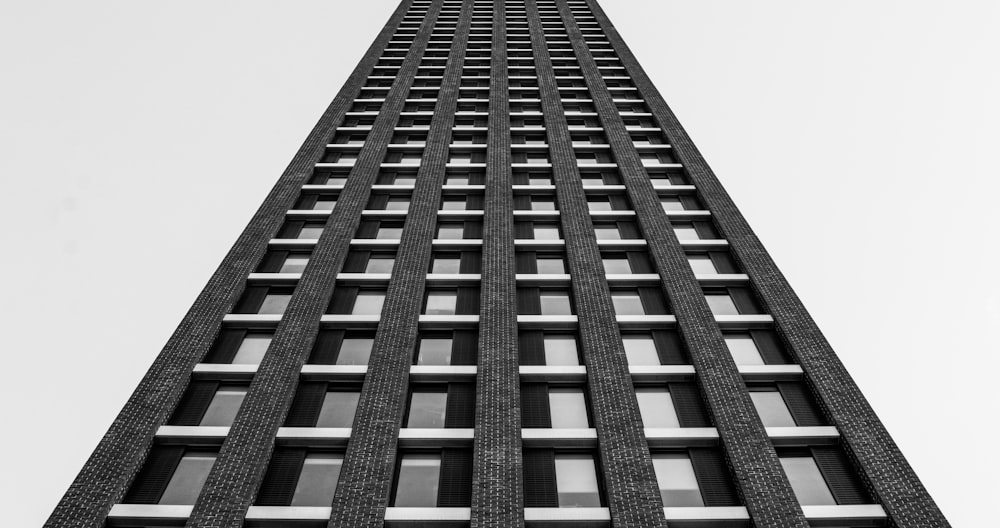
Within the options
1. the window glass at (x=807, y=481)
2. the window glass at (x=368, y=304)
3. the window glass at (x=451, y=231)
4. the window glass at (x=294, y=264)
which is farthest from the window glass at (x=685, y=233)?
the window glass at (x=294, y=264)

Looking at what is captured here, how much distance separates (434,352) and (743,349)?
11852 millimetres

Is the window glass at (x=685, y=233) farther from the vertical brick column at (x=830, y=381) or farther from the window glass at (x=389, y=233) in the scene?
the window glass at (x=389, y=233)

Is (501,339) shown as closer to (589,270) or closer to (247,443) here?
(589,270)

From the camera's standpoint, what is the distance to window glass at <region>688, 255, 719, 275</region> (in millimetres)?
28844

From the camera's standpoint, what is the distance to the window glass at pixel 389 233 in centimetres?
3059

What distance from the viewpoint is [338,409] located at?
2162 centimetres

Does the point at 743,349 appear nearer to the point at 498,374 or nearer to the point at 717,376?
the point at 717,376

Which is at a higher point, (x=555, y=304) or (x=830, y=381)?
(x=555, y=304)

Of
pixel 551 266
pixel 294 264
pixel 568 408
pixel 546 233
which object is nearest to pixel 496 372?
pixel 568 408

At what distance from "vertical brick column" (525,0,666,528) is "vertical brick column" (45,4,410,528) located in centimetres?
1390

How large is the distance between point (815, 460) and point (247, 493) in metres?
17.2

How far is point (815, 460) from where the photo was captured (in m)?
20.1

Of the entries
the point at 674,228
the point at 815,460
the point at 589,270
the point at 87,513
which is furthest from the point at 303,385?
the point at 674,228

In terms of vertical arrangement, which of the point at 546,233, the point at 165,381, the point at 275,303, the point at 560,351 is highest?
the point at 546,233
